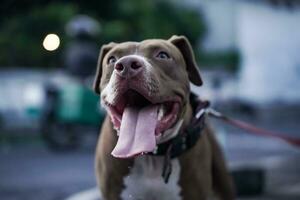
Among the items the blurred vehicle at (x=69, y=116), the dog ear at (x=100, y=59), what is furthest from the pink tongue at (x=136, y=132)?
the blurred vehicle at (x=69, y=116)

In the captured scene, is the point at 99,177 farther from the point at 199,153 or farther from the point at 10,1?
the point at 10,1

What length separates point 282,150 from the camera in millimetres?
12672

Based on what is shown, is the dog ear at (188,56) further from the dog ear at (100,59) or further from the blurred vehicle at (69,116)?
the blurred vehicle at (69,116)

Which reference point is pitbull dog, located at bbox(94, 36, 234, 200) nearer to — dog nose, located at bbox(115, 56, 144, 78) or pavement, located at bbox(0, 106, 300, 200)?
dog nose, located at bbox(115, 56, 144, 78)

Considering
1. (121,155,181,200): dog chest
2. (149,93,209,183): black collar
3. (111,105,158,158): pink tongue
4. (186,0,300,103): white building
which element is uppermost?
(111,105,158,158): pink tongue

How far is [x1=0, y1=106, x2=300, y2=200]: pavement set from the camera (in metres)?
8.21

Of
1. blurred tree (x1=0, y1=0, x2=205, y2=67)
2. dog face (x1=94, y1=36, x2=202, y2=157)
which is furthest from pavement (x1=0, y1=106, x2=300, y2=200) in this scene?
blurred tree (x1=0, y1=0, x2=205, y2=67)

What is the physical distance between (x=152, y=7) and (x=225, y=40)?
4.38 m

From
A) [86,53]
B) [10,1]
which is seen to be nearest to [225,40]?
[86,53]

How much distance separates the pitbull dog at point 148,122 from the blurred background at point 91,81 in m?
1.00

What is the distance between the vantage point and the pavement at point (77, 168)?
26.9 ft

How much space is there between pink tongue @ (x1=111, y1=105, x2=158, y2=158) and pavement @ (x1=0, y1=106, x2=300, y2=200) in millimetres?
2584

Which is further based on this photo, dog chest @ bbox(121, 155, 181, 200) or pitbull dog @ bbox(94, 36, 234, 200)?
dog chest @ bbox(121, 155, 181, 200)

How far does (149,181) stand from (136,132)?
679 millimetres
